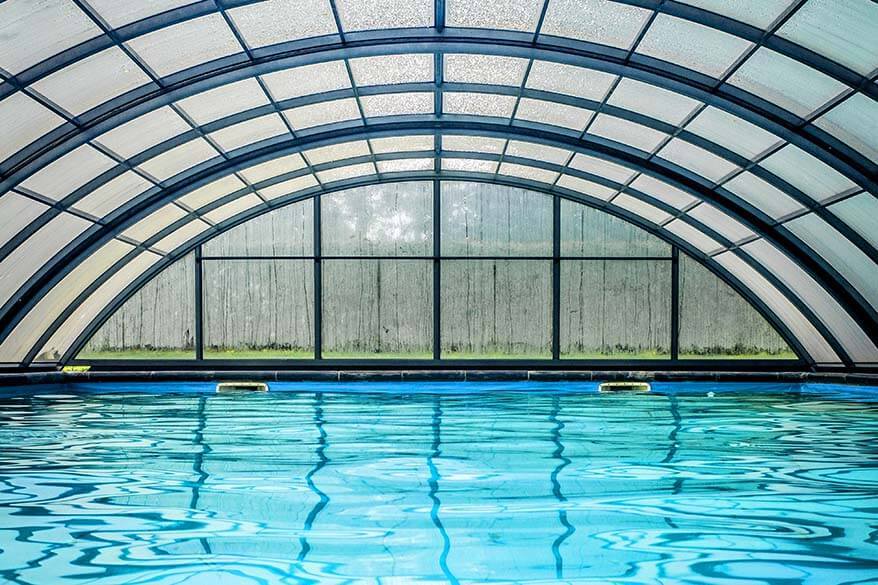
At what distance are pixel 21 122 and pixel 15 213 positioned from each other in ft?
10.2

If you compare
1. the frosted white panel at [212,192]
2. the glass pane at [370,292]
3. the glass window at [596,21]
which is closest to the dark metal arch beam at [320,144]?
the frosted white panel at [212,192]

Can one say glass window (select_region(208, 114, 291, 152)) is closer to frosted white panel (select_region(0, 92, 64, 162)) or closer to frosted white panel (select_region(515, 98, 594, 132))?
frosted white panel (select_region(0, 92, 64, 162))

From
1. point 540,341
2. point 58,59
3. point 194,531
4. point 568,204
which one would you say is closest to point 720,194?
point 568,204

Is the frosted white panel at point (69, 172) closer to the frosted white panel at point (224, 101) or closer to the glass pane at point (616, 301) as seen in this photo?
the frosted white panel at point (224, 101)

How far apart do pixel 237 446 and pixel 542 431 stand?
4.34m

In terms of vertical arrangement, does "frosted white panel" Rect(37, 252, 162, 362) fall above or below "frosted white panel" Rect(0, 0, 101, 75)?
below

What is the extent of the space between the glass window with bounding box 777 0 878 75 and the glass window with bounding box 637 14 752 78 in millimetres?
1115

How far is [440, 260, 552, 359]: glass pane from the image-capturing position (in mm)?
25281

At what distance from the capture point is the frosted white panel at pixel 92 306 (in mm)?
23141

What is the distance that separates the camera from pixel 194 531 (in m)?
6.14

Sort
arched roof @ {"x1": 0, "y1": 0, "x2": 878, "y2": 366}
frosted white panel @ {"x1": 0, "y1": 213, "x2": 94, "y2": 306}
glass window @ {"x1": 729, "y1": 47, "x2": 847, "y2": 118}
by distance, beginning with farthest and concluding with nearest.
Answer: frosted white panel @ {"x1": 0, "y1": 213, "x2": 94, "y2": 306} → glass window @ {"x1": 729, "y1": 47, "x2": 847, "y2": 118} → arched roof @ {"x1": 0, "y1": 0, "x2": 878, "y2": 366}

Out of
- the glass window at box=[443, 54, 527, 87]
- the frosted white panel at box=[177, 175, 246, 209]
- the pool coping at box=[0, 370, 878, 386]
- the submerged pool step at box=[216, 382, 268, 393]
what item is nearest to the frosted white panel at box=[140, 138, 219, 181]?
the frosted white panel at box=[177, 175, 246, 209]

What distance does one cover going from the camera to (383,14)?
50.9 feet

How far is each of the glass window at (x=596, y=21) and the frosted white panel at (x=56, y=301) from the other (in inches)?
505
